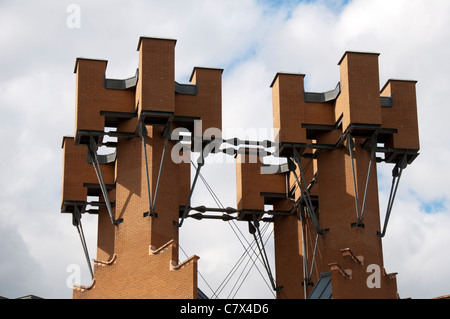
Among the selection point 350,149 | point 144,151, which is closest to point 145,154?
point 144,151

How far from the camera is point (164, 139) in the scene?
52.6 metres

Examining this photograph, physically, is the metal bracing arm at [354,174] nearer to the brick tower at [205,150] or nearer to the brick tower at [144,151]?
the brick tower at [205,150]

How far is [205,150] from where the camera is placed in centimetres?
5353

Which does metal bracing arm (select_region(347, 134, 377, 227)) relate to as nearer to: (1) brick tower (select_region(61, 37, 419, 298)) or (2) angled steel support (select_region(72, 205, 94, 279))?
(1) brick tower (select_region(61, 37, 419, 298))

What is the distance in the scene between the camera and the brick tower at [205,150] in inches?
1955

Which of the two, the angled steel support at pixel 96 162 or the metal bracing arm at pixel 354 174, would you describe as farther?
the metal bracing arm at pixel 354 174

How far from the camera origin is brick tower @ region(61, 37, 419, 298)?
49656 mm

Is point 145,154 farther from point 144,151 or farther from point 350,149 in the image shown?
point 350,149

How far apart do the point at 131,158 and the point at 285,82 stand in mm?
8291

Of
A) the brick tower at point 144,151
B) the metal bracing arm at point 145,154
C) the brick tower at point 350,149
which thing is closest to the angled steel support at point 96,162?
the brick tower at point 144,151

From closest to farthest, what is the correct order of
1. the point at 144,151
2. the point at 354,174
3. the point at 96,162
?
1. the point at 144,151
2. the point at 96,162
3. the point at 354,174

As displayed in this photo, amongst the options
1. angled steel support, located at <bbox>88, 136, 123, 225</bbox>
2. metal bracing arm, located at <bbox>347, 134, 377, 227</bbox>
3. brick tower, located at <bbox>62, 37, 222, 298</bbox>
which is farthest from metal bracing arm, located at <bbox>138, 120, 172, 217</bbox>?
metal bracing arm, located at <bbox>347, 134, 377, 227</bbox>
